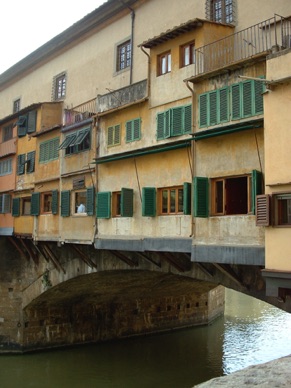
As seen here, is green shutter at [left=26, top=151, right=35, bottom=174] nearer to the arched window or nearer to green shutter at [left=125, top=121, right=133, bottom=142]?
green shutter at [left=125, top=121, right=133, bottom=142]

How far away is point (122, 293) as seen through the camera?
842 inches

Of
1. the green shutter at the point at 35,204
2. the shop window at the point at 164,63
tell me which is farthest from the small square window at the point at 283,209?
the green shutter at the point at 35,204

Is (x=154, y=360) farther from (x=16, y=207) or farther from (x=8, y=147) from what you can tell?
(x=8, y=147)

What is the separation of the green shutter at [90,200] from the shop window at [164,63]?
4.31 metres

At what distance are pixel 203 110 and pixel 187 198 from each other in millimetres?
2094

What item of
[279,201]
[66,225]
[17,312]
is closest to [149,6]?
[66,225]

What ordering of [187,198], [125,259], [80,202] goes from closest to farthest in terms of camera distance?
[187,198] < [125,259] < [80,202]

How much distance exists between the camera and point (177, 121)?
11852mm

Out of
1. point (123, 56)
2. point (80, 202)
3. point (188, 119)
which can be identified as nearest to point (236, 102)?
point (188, 119)

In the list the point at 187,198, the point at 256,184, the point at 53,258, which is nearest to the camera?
the point at 256,184

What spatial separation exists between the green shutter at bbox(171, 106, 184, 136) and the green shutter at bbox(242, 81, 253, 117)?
1951 mm

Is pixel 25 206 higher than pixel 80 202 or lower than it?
higher

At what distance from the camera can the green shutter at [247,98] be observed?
1008 cm

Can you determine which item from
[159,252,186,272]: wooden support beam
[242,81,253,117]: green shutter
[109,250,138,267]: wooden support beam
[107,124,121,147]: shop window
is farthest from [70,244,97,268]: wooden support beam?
[242,81,253,117]: green shutter
